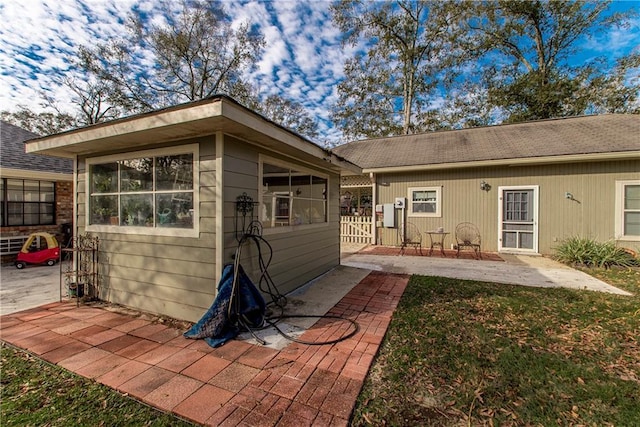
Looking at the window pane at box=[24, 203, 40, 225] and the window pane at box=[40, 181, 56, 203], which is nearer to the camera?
the window pane at box=[24, 203, 40, 225]

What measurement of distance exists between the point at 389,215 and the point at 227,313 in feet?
23.5

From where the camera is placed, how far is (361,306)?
12.5ft

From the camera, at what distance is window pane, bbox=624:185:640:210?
695 cm

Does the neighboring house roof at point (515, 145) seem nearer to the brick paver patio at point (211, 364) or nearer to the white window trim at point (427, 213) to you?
the white window trim at point (427, 213)

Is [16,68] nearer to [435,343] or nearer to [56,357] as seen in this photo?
[56,357]

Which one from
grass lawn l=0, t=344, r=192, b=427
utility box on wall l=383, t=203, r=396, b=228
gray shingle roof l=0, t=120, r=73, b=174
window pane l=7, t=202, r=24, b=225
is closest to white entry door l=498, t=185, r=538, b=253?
utility box on wall l=383, t=203, r=396, b=228

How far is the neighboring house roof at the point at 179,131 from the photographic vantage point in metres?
2.57

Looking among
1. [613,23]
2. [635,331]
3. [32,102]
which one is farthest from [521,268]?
[32,102]

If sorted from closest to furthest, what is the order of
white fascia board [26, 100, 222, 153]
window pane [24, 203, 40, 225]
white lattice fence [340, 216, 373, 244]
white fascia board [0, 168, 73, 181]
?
white fascia board [26, 100, 222, 153] → white fascia board [0, 168, 73, 181] → window pane [24, 203, 40, 225] → white lattice fence [340, 216, 373, 244]

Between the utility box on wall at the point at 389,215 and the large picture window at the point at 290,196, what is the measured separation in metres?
4.18

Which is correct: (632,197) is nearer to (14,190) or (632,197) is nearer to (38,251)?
(38,251)

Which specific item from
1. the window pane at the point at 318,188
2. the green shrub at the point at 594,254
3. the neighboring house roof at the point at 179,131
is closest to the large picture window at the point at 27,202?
the neighboring house roof at the point at 179,131

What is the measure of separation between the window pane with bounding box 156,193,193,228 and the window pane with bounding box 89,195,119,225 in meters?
0.91

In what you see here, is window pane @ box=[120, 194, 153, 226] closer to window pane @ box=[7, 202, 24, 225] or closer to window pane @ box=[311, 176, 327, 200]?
window pane @ box=[311, 176, 327, 200]
